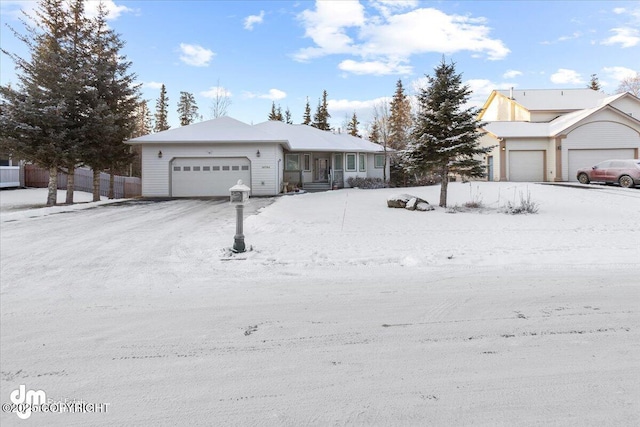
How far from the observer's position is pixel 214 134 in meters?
19.2

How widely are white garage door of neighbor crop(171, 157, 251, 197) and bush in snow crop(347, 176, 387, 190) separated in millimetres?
7535

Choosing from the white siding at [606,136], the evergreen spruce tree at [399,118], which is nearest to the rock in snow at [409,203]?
the white siding at [606,136]

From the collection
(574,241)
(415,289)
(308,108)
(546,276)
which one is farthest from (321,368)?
(308,108)

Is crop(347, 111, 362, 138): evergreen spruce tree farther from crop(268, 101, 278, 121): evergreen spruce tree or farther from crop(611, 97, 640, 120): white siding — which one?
crop(611, 97, 640, 120): white siding

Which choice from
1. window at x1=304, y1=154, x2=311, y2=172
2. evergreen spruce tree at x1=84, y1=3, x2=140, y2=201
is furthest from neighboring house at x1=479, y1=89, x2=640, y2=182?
evergreen spruce tree at x1=84, y1=3, x2=140, y2=201

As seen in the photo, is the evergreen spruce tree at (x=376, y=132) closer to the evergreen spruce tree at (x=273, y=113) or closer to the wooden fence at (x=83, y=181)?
the evergreen spruce tree at (x=273, y=113)

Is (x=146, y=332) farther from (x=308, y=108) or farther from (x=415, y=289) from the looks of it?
(x=308, y=108)

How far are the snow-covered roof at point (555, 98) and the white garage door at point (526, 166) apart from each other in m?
6.24

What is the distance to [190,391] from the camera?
243 cm

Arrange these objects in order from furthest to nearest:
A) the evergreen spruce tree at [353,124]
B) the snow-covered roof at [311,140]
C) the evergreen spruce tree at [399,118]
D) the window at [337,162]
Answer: the evergreen spruce tree at [353,124] → the evergreen spruce tree at [399,118] → the window at [337,162] → the snow-covered roof at [311,140]

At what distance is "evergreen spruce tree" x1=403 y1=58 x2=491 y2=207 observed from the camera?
11789mm

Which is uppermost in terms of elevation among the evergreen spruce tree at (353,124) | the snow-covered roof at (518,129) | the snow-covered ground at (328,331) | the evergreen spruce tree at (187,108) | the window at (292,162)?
the evergreen spruce tree at (187,108)

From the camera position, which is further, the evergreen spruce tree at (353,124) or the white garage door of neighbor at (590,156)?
the evergreen spruce tree at (353,124)

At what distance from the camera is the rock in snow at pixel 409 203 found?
12031 mm
